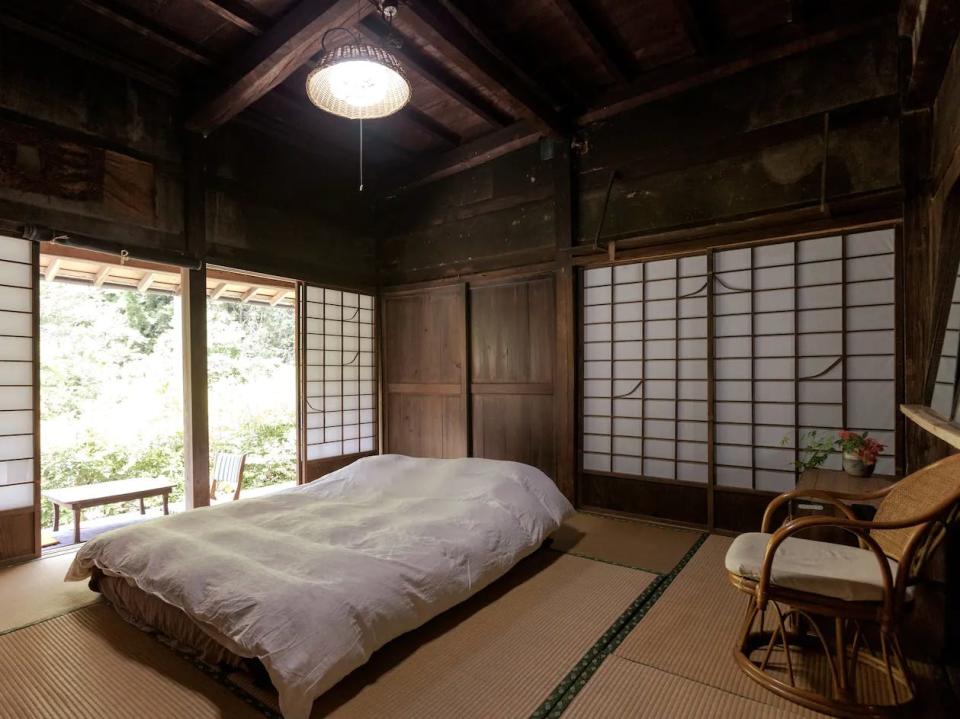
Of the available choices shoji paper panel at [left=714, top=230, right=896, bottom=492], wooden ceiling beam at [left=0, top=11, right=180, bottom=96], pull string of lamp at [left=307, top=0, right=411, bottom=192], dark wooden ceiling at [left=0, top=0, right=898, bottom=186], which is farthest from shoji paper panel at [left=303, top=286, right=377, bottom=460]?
shoji paper panel at [left=714, top=230, right=896, bottom=492]

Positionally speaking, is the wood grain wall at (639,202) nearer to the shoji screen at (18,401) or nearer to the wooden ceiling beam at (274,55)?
the wooden ceiling beam at (274,55)

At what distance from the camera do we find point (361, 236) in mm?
5383

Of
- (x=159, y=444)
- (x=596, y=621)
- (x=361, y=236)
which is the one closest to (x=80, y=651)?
(x=596, y=621)

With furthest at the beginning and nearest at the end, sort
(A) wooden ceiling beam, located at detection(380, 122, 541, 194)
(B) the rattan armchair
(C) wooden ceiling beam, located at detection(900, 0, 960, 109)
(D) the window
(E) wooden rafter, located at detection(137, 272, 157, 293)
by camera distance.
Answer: (E) wooden rafter, located at detection(137, 272, 157, 293) < (A) wooden ceiling beam, located at detection(380, 122, 541, 194) < (D) the window < (C) wooden ceiling beam, located at detection(900, 0, 960, 109) < (B) the rattan armchair

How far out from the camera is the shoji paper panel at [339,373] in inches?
194

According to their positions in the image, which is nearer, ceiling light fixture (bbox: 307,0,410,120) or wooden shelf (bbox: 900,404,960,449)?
wooden shelf (bbox: 900,404,960,449)

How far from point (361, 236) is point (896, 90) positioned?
14.7ft

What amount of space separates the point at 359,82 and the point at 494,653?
2.66m

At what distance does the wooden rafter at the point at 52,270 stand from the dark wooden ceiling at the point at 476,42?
2.68 metres

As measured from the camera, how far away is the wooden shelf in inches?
64.4

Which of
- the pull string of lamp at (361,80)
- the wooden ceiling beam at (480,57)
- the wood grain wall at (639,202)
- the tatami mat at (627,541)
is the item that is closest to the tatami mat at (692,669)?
the tatami mat at (627,541)

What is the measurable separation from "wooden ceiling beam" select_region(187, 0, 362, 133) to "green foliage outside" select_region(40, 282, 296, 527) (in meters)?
4.20

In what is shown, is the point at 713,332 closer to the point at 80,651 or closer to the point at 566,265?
the point at 566,265

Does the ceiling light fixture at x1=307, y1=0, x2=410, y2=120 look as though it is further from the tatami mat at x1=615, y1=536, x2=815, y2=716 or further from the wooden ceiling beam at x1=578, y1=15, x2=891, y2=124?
the tatami mat at x1=615, y1=536, x2=815, y2=716
